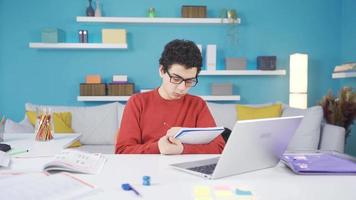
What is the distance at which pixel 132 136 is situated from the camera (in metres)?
1.59

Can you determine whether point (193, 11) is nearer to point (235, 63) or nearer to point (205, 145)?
Result: point (235, 63)

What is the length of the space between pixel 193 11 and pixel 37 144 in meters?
2.70

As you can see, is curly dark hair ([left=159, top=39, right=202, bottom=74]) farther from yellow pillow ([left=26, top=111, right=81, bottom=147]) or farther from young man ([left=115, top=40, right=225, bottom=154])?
yellow pillow ([left=26, top=111, right=81, bottom=147])

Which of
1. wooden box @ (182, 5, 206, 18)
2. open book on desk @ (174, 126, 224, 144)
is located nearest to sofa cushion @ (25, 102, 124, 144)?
wooden box @ (182, 5, 206, 18)

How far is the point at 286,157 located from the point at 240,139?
1.27 ft

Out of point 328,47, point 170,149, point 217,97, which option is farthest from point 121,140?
point 328,47

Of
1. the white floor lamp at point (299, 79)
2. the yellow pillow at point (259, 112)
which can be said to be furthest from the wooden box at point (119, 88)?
the white floor lamp at point (299, 79)

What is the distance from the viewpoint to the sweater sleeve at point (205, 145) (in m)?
1.48

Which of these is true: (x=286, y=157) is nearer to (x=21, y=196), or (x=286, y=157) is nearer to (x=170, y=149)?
(x=170, y=149)

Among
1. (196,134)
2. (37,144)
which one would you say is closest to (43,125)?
(37,144)

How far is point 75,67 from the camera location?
156 inches

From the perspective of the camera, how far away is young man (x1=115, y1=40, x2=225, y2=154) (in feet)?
4.96

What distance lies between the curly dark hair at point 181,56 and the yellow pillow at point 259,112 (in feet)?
6.01

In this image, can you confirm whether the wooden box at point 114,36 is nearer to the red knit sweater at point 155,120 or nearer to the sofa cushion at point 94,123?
the sofa cushion at point 94,123
